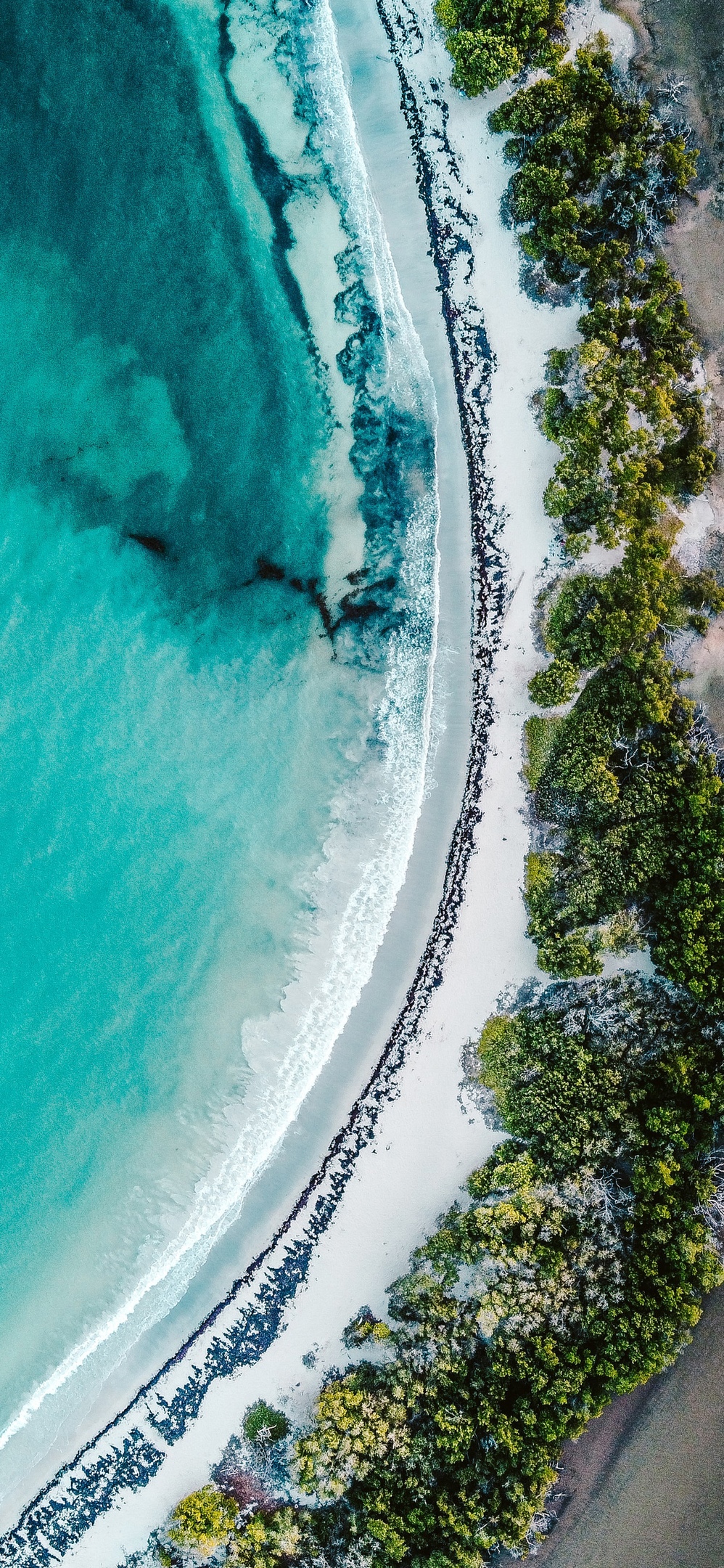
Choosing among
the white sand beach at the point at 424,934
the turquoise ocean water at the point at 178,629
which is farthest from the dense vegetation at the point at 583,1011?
the turquoise ocean water at the point at 178,629

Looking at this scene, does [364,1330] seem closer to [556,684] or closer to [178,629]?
[556,684]

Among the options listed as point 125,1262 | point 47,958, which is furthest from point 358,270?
point 125,1262

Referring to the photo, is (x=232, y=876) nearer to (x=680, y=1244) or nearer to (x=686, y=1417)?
(x=680, y=1244)

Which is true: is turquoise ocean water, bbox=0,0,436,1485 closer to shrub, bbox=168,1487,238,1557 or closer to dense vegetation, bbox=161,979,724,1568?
shrub, bbox=168,1487,238,1557

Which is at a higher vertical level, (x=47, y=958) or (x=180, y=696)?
(x=180, y=696)

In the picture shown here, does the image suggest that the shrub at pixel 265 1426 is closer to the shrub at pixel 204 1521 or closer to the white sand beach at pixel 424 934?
the white sand beach at pixel 424 934

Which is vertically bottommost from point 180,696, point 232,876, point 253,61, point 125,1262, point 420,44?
point 125,1262

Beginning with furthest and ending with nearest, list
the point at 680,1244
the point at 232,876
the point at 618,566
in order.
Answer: the point at 232,876, the point at 618,566, the point at 680,1244
